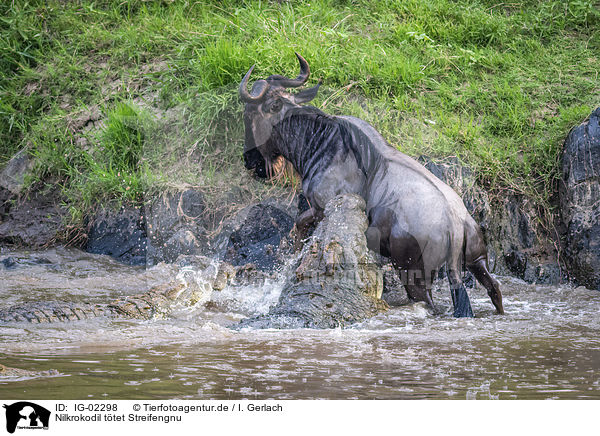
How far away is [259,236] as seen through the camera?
22.7ft

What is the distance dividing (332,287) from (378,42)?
4.49 m

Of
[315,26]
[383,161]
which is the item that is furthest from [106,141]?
[383,161]

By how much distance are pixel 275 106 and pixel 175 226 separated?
1.54m

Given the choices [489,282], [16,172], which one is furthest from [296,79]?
[16,172]

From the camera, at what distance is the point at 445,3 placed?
A: 9078mm

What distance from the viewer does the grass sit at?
731 centimetres

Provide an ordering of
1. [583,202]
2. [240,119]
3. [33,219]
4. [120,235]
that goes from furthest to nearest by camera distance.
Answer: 1. [33,219]
2. [240,119]
3. [120,235]
4. [583,202]

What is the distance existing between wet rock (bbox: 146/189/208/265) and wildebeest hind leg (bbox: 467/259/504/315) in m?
2.67

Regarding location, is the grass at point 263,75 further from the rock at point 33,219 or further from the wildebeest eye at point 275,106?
the wildebeest eye at point 275,106

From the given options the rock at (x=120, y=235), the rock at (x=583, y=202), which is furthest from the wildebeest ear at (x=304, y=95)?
the rock at (x=583, y=202)

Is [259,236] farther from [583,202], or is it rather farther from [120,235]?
[583,202]

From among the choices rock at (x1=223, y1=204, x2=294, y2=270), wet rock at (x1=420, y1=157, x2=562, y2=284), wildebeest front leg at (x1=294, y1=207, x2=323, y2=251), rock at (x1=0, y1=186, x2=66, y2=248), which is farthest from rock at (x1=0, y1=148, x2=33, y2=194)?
wet rock at (x1=420, y1=157, x2=562, y2=284)

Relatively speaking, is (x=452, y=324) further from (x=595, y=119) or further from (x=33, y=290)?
(x=33, y=290)

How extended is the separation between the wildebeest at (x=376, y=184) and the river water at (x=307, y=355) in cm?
35
